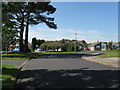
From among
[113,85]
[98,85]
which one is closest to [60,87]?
[98,85]

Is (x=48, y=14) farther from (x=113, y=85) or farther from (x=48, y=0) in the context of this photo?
(x=113, y=85)

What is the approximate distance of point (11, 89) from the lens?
7.16 m

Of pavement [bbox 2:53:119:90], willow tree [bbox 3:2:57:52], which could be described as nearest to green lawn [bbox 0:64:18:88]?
pavement [bbox 2:53:119:90]

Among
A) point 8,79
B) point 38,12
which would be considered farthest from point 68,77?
point 38,12

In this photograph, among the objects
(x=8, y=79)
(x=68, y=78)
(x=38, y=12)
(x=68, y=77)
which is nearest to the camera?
(x=8, y=79)

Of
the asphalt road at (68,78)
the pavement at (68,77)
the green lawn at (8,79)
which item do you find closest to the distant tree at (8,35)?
the pavement at (68,77)

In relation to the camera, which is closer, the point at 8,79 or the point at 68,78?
the point at 8,79

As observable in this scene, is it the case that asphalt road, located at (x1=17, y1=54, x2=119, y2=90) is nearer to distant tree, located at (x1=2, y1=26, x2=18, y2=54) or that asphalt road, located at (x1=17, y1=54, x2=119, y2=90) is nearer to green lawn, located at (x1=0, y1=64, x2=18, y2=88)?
green lawn, located at (x1=0, y1=64, x2=18, y2=88)

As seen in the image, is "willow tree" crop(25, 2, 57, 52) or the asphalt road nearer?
the asphalt road

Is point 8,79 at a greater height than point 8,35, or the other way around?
point 8,35

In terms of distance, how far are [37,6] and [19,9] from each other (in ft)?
10.2

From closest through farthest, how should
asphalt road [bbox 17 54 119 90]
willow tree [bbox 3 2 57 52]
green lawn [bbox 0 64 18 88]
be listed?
green lawn [bbox 0 64 18 88], asphalt road [bbox 17 54 119 90], willow tree [bbox 3 2 57 52]

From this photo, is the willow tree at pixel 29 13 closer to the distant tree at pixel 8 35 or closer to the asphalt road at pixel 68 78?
the distant tree at pixel 8 35

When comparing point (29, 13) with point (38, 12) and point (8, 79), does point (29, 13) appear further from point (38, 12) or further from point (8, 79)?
point (8, 79)
